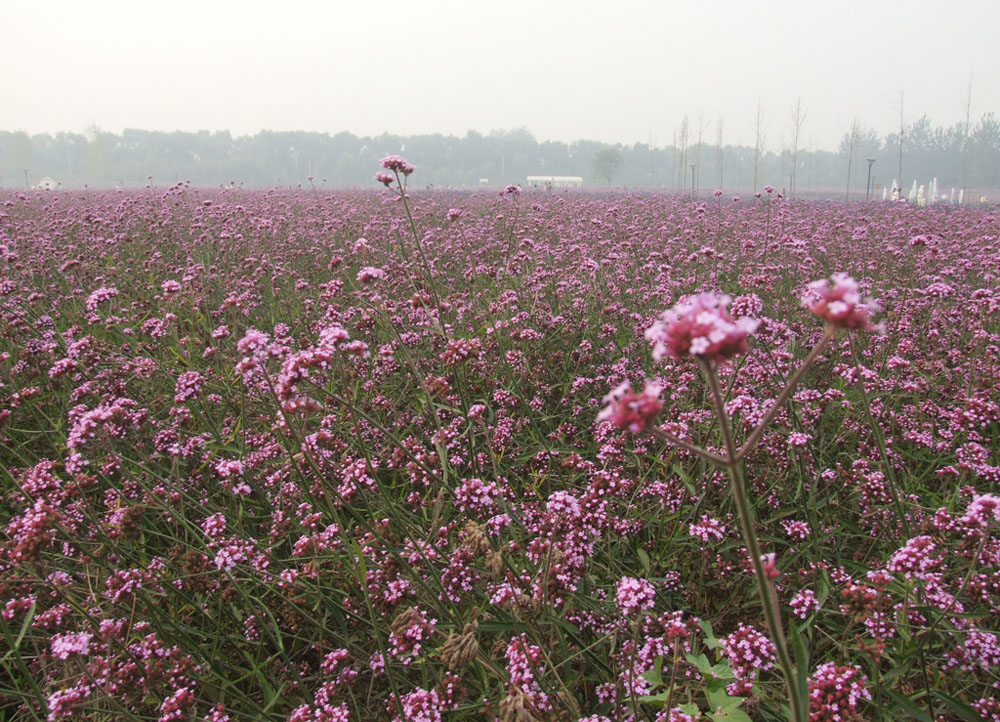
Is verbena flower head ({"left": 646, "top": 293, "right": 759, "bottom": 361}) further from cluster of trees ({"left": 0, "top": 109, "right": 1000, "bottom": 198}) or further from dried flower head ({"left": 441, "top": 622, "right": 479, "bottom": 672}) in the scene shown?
cluster of trees ({"left": 0, "top": 109, "right": 1000, "bottom": 198})

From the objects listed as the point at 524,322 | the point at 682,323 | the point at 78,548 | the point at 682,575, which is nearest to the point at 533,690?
the point at 682,575

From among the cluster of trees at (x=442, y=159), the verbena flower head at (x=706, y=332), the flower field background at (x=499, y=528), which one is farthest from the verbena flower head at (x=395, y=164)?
the cluster of trees at (x=442, y=159)

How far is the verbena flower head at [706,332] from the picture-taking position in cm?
87

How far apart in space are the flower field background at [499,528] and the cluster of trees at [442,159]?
97.3m

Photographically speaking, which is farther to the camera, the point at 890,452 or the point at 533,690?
the point at 890,452

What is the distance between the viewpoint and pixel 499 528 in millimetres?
2334

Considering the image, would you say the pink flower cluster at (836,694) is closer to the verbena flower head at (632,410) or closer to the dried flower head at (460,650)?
the dried flower head at (460,650)

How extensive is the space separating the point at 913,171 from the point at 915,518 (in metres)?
135

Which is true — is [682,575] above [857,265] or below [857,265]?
below

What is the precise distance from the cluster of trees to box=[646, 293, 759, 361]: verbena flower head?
100389 millimetres

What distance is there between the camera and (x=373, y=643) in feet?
8.25

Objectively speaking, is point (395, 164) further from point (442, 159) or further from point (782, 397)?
point (442, 159)

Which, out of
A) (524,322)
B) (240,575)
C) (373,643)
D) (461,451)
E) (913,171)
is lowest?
(373,643)

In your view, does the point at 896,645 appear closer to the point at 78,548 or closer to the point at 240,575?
the point at 240,575
